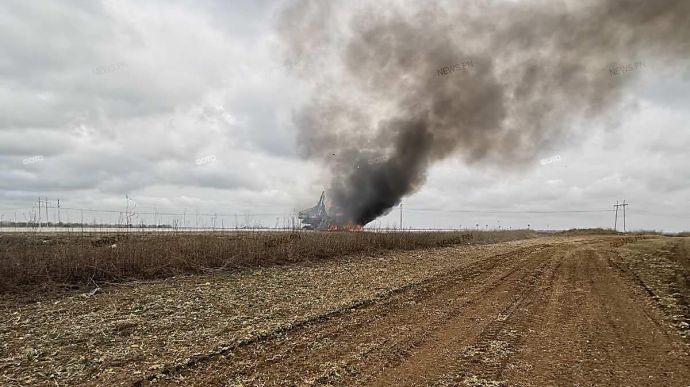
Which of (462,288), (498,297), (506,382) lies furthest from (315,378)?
(462,288)

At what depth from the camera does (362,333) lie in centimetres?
902

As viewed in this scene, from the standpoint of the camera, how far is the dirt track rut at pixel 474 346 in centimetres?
670

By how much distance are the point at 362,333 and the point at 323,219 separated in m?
54.8

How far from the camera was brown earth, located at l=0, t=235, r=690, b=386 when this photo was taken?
22.5 ft

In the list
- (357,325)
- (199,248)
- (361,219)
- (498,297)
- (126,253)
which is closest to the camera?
(357,325)

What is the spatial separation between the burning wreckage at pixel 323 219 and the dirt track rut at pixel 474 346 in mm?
34179

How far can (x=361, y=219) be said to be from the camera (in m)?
56.2

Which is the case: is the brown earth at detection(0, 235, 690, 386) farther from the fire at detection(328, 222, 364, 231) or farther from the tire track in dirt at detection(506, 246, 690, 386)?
the fire at detection(328, 222, 364, 231)

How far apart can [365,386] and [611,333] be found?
18.3ft

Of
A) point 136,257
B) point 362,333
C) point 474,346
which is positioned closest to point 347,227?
point 136,257

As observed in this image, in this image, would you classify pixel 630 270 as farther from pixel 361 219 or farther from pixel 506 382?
pixel 361 219

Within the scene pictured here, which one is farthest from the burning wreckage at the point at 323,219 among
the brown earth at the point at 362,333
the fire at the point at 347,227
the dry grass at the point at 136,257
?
the brown earth at the point at 362,333

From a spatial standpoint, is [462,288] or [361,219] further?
[361,219]

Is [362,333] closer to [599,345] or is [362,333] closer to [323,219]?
[599,345]
